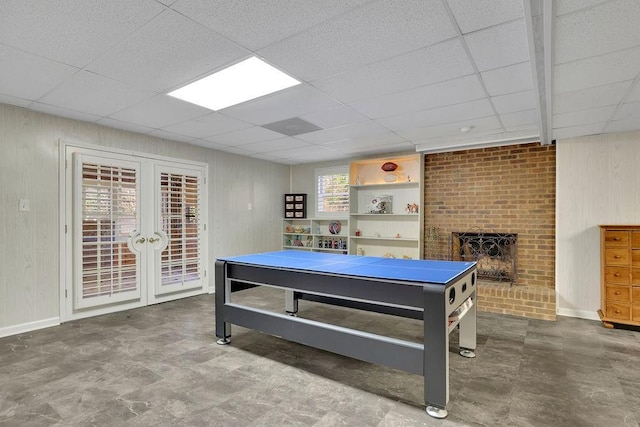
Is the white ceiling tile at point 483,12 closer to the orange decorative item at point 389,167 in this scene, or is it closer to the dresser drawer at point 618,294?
the dresser drawer at point 618,294

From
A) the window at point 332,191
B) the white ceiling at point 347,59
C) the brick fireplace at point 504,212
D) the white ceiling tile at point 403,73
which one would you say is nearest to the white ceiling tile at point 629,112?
the white ceiling at point 347,59

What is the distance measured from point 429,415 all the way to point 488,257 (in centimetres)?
347

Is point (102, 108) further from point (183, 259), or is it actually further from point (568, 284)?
point (568, 284)

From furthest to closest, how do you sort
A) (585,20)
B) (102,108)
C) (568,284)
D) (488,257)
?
(488,257), (568,284), (102,108), (585,20)

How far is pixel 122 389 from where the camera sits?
2.31 meters

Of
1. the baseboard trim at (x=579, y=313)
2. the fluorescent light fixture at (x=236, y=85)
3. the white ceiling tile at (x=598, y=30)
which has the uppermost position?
the fluorescent light fixture at (x=236, y=85)

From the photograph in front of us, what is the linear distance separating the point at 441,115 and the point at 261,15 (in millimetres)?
2446

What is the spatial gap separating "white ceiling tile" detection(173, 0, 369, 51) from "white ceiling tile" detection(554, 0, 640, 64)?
1202mm

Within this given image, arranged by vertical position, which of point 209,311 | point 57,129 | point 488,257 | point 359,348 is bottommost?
point 209,311

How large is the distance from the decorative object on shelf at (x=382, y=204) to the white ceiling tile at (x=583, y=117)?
2658 millimetres

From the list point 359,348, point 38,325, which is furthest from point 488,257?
point 38,325

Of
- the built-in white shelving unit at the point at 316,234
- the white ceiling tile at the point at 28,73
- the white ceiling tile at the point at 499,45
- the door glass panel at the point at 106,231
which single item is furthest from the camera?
the built-in white shelving unit at the point at 316,234

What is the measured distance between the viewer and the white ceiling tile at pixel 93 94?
2799 millimetres

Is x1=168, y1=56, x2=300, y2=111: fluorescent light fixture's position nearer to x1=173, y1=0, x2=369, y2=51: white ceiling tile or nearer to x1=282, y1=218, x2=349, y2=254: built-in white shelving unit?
x1=173, y1=0, x2=369, y2=51: white ceiling tile
